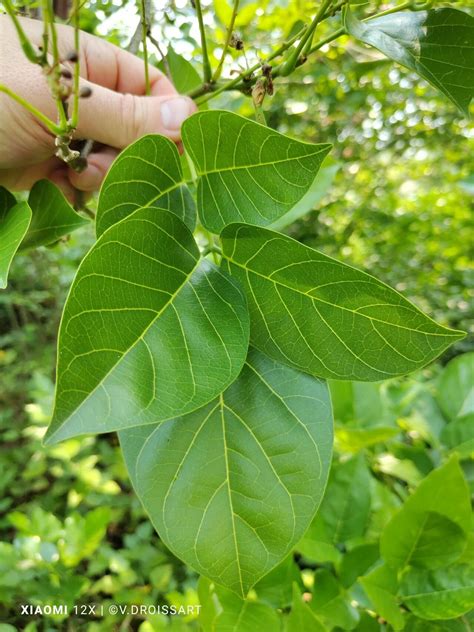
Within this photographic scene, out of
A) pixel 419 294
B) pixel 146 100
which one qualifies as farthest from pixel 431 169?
pixel 146 100

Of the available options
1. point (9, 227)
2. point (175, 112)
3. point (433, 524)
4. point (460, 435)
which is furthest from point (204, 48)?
point (460, 435)

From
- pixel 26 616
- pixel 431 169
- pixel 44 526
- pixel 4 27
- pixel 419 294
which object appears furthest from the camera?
pixel 431 169

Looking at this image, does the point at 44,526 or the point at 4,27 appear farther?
the point at 44,526

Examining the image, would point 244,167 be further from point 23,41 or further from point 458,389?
point 458,389

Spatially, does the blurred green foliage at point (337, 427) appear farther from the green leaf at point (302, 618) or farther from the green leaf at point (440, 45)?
the green leaf at point (440, 45)

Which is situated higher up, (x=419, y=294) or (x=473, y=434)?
(x=473, y=434)

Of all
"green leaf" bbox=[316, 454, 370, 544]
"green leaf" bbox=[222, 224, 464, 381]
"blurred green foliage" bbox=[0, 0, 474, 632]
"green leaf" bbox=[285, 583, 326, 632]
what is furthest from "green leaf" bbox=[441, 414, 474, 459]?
"green leaf" bbox=[222, 224, 464, 381]

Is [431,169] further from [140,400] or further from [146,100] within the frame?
[140,400]
